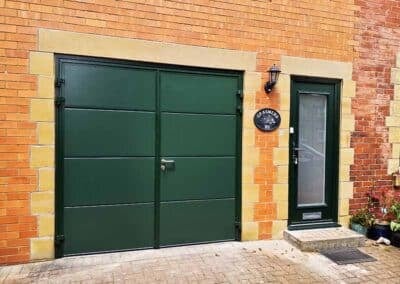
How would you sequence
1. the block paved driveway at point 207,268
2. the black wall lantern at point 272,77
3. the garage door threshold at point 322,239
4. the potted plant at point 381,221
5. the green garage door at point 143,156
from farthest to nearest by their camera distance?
1. the potted plant at point 381,221
2. the black wall lantern at point 272,77
3. the garage door threshold at point 322,239
4. the green garage door at point 143,156
5. the block paved driveway at point 207,268

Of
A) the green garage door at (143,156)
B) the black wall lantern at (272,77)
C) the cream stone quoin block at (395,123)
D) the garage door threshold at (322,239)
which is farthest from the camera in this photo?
the cream stone quoin block at (395,123)

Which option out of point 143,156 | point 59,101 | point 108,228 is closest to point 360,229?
point 143,156

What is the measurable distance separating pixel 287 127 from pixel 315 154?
25.6 inches

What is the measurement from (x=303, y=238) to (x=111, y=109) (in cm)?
281

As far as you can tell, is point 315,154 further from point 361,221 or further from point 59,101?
point 59,101

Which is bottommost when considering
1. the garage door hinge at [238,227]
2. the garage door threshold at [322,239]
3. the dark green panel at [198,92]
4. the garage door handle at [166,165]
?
the garage door threshold at [322,239]

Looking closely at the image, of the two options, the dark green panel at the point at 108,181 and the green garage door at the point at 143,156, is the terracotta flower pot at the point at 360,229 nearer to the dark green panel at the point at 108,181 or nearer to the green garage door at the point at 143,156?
the green garage door at the point at 143,156

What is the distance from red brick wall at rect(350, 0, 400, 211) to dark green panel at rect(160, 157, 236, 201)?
1871 mm

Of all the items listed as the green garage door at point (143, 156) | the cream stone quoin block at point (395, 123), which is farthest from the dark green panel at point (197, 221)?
the cream stone quoin block at point (395, 123)

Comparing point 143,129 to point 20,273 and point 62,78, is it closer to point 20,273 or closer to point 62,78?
point 62,78

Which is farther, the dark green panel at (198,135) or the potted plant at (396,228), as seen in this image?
the potted plant at (396,228)

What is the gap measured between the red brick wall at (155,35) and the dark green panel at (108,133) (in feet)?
1.29

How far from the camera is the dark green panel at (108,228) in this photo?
3822mm

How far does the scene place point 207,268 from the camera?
364 cm
